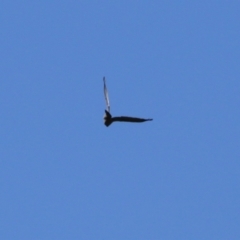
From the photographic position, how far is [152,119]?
47.8 feet

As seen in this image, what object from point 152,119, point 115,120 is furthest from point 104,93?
point 152,119

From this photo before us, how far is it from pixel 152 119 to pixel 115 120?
162cm

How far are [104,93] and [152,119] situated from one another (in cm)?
246

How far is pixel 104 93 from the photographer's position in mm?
16219

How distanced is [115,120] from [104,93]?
116 cm

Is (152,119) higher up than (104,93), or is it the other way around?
(104,93)

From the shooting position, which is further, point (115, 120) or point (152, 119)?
point (115, 120)

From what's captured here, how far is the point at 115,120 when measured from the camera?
15680mm

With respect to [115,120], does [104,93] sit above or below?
above

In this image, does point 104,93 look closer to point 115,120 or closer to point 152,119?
point 115,120

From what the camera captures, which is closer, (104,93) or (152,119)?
(152,119)
